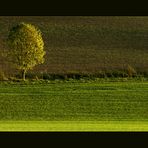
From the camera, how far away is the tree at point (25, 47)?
5241 centimetres

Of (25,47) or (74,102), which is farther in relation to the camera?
(25,47)

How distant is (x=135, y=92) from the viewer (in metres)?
41.5

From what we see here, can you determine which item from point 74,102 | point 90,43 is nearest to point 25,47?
point 90,43

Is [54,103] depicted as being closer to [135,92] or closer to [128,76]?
[135,92]

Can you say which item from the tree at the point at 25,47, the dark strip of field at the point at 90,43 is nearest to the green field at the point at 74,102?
the tree at the point at 25,47

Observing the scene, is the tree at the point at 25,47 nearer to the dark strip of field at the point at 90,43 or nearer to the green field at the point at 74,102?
the dark strip of field at the point at 90,43

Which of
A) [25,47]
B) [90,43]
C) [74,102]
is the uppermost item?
[90,43]

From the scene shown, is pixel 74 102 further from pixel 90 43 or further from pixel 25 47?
pixel 90 43

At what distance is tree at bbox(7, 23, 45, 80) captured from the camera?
52406 mm

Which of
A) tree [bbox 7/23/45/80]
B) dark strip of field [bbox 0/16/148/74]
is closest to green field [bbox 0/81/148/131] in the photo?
tree [bbox 7/23/45/80]

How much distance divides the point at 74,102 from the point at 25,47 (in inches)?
562

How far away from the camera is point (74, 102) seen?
3984cm

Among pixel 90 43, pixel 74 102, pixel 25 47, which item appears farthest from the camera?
pixel 90 43

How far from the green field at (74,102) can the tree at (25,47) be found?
7216 mm
